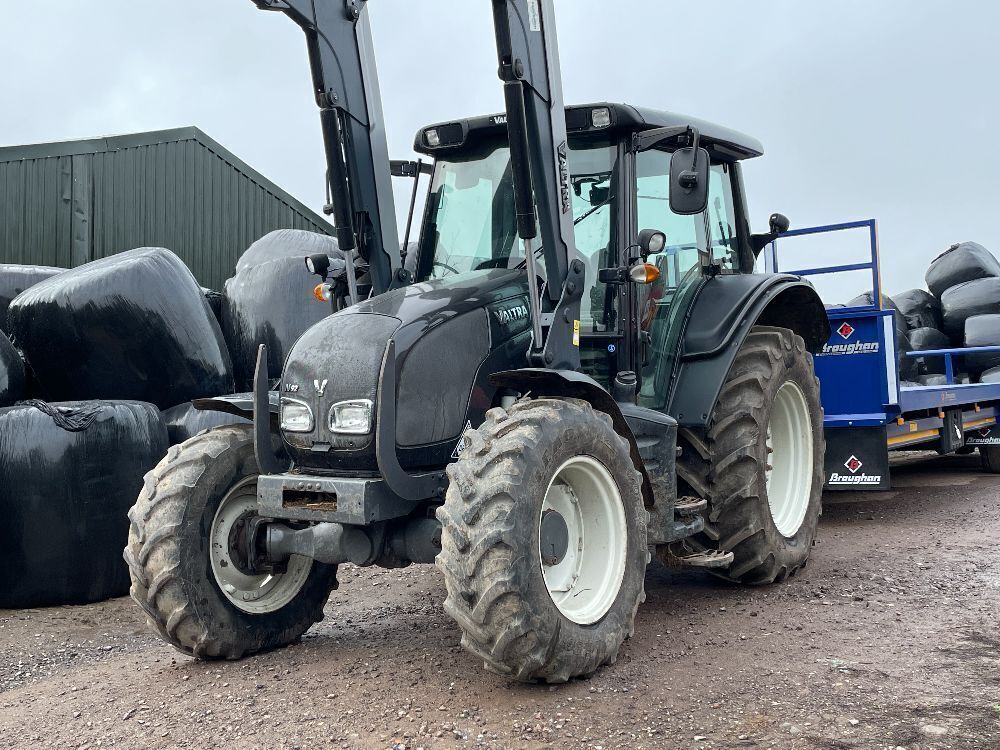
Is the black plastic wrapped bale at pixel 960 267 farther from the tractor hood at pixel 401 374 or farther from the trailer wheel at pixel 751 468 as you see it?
the tractor hood at pixel 401 374

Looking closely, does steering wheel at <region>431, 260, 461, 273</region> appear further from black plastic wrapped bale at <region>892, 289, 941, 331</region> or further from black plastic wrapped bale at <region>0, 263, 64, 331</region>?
black plastic wrapped bale at <region>892, 289, 941, 331</region>

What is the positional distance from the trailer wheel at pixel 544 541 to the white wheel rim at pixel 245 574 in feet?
3.87

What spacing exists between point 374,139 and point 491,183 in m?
0.58

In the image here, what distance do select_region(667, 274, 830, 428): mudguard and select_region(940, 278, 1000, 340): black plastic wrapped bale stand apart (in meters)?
7.54

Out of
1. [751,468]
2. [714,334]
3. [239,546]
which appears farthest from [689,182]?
[239,546]

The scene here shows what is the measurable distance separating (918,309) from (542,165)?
32.2 ft

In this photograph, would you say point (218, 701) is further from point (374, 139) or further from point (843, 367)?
point (843, 367)

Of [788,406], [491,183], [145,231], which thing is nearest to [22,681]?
[491,183]

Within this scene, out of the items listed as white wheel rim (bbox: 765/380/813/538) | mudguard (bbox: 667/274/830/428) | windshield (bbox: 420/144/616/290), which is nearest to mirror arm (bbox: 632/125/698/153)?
windshield (bbox: 420/144/616/290)

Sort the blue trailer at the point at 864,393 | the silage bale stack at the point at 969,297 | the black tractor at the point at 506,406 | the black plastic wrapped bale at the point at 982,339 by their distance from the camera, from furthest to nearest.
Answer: the silage bale stack at the point at 969,297, the black plastic wrapped bale at the point at 982,339, the blue trailer at the point at 864,393, the black tractor at the point at 506,406

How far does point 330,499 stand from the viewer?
3621mm

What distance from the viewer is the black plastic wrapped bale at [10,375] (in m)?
5.97

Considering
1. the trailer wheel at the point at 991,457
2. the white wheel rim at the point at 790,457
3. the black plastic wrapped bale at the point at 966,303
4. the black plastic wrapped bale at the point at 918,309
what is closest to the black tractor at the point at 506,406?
the white wheel rim at the point at 790,457

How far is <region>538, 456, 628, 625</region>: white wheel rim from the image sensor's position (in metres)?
3.68
